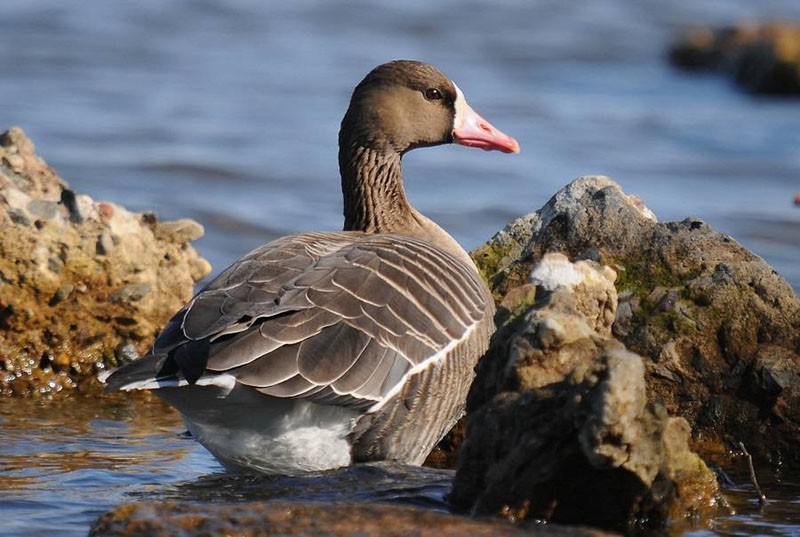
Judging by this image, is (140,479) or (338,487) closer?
(338,487)

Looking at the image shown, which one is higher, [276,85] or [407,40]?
[407,40]

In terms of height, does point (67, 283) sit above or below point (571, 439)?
above

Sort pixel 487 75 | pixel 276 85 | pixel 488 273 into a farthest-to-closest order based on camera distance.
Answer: pixel 487 75 < pixel 276 85 < pixel 488 273

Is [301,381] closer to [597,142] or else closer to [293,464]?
[293,464]

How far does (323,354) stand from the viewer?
5949 millimetres

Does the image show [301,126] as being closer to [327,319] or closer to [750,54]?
A: [750,54]

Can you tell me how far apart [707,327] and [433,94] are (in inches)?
88.2

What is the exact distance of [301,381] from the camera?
5.83 meters

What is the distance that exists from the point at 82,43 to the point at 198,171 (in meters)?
7.81

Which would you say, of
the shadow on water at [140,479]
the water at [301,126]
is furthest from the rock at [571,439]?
the water at [301,126]

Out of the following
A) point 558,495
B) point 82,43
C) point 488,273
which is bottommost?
point 558,495

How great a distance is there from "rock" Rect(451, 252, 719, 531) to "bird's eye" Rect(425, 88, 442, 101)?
2.69 m

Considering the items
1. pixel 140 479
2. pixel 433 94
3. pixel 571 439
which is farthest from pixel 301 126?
pixel 571 439

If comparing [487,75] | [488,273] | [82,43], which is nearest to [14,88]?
[82,43]
